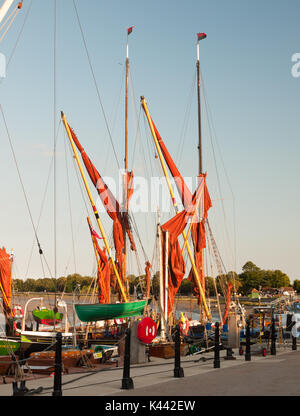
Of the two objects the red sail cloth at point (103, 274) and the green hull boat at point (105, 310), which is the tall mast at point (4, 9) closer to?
the green hull boat at point (105, 310)

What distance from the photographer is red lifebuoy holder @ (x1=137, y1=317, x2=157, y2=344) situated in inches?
746

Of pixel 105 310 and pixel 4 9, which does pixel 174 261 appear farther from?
pixel 4 9

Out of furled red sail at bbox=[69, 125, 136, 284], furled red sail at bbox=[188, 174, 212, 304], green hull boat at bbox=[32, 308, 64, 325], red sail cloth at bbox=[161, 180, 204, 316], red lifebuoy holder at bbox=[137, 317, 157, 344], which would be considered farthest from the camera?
green hull boat at bbox=[32, 308, 64, 325]

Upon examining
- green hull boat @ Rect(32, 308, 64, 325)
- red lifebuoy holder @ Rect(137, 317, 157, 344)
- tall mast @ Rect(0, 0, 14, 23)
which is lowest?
green hull boat @ Rect(32, 308, 64, 325)

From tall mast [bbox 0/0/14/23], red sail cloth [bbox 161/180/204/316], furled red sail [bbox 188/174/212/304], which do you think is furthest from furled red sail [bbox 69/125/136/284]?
tall mast [bbox 0/0/14/23]

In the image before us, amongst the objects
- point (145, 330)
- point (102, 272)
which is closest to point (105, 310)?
point (102, 272)

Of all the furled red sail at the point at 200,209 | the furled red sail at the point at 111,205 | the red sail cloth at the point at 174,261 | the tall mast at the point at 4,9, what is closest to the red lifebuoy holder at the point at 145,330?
the red sail cloth at the point at 174,261

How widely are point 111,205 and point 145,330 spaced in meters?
24.8

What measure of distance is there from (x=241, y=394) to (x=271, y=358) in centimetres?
1075

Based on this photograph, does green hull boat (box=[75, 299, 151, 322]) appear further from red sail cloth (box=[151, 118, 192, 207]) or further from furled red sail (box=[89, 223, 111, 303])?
furled red sail (box=[89, 223, 111, 303])

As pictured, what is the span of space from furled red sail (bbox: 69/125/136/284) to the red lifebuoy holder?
23876mm

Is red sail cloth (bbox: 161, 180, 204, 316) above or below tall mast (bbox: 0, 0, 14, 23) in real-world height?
below
